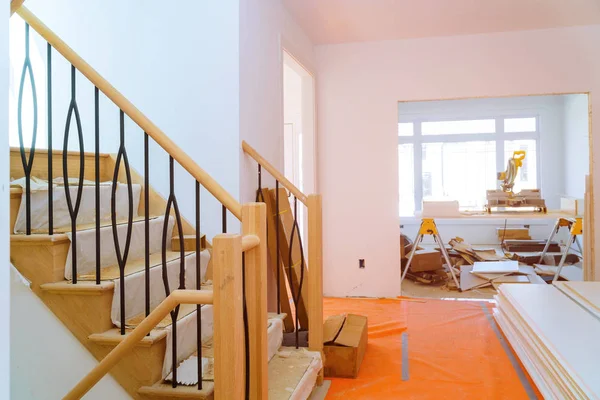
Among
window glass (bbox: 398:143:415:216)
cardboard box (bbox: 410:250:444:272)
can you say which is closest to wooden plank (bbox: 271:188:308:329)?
cardboard box (bbox: 410:250:444:272)

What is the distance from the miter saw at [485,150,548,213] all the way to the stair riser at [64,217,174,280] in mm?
3825

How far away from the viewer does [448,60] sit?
4.95m

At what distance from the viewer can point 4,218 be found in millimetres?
875

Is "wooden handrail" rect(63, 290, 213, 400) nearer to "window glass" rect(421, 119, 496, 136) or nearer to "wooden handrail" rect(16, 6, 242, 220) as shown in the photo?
"wooden handrail" rect(16, 6, 242, 220)

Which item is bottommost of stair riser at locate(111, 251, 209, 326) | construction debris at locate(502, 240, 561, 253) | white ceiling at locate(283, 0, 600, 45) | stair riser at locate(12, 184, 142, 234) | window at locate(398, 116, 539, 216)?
construction debris at locate(502, 240, 561, 253)

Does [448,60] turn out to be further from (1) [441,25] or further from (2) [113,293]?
(2) [113,293]

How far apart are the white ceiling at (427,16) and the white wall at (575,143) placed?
9.82 feet

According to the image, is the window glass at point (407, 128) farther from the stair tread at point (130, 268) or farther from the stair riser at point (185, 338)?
the stair riser at point (185, 338)

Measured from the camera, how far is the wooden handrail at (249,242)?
1.67 metres

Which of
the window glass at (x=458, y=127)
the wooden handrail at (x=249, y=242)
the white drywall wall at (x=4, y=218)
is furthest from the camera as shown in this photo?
the window glass at (x=458, y=127)

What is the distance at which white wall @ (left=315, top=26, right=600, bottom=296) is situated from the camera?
4.80m

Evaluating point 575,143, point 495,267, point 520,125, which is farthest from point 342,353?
point 520,125

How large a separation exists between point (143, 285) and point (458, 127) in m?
7.62

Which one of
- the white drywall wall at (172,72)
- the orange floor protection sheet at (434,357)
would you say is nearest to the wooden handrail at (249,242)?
the white drywall wall at (172,72)
